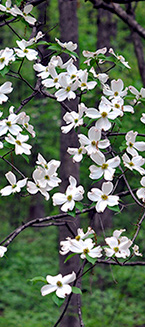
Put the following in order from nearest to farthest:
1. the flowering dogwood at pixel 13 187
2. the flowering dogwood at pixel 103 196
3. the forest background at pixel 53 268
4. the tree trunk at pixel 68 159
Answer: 1. the flowering dogwood at pixel 103 196
2. the flowering dogwood at pixel 13 187
3. the tree trunk at pixel 68 159
4. the forest background at pixel 53 268

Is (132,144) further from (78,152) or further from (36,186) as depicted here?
(36,186)

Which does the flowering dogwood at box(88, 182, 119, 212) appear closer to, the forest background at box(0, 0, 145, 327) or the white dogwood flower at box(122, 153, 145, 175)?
the white dogwood flower at box(122, 153, 145, 175)

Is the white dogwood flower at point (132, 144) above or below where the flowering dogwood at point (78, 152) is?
below

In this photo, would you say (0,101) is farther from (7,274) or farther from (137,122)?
(7,274)

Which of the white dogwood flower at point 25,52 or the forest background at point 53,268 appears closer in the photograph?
the white dogwood flower at point 25,52

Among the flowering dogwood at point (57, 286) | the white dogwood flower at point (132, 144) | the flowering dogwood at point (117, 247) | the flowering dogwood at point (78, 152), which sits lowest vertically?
the flowering dogwood at point (117, 247)

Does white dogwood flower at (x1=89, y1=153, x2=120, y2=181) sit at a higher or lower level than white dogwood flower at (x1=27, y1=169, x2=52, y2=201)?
lower

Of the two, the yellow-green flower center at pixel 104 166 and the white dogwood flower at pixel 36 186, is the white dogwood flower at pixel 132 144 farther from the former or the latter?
the white dogwood flower at pixel 36 186

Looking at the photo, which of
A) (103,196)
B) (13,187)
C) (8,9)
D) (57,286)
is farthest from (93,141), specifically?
(8,9)

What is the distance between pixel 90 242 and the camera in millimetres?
1145

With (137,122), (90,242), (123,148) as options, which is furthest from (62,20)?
(90,242)

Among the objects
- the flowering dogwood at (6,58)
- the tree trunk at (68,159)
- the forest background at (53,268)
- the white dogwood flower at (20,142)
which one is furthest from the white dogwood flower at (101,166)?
the forest background at (53,268)

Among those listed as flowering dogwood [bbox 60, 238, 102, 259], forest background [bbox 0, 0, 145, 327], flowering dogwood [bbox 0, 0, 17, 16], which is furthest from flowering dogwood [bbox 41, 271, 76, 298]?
forest background [bbox 0, 0, 145, 327]

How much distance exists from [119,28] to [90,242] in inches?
393
